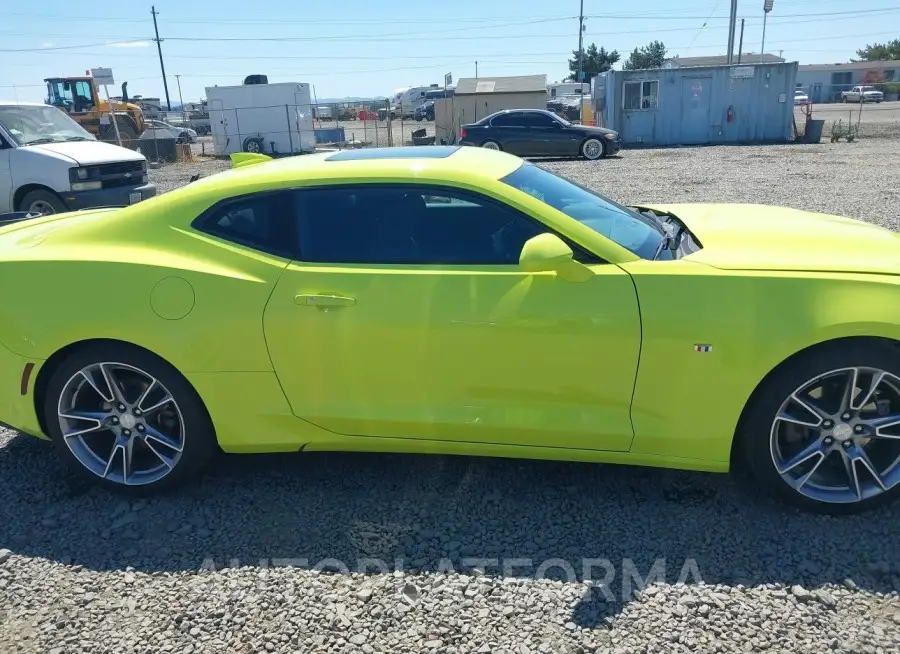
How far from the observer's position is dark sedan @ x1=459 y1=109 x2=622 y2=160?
19375 millimetres

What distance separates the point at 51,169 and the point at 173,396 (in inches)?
291

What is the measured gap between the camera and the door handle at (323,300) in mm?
2900

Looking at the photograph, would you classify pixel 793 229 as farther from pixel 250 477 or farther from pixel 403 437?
pixel 250 477

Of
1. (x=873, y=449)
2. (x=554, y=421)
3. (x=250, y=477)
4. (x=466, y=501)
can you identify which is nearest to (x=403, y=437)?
(x=466, y=501)

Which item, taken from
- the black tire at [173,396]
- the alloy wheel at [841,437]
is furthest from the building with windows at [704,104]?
the black tire at [173,396]

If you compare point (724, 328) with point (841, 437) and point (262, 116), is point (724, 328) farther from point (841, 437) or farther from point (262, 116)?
point (262, 116)

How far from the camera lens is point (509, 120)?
19.5 meters

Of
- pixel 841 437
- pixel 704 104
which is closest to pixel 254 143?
pixel 704 104

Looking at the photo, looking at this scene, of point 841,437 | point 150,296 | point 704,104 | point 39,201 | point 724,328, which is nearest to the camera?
point 724,328

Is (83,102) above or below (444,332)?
above

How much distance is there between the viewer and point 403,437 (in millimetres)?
3047

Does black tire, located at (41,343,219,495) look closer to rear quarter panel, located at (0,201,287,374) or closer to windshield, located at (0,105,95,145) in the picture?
rear quarter panel, located at (0,201,287,374)

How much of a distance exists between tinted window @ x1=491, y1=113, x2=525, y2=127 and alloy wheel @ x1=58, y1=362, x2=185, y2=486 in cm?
1760

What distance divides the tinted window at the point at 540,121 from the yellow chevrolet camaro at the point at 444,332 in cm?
1691
